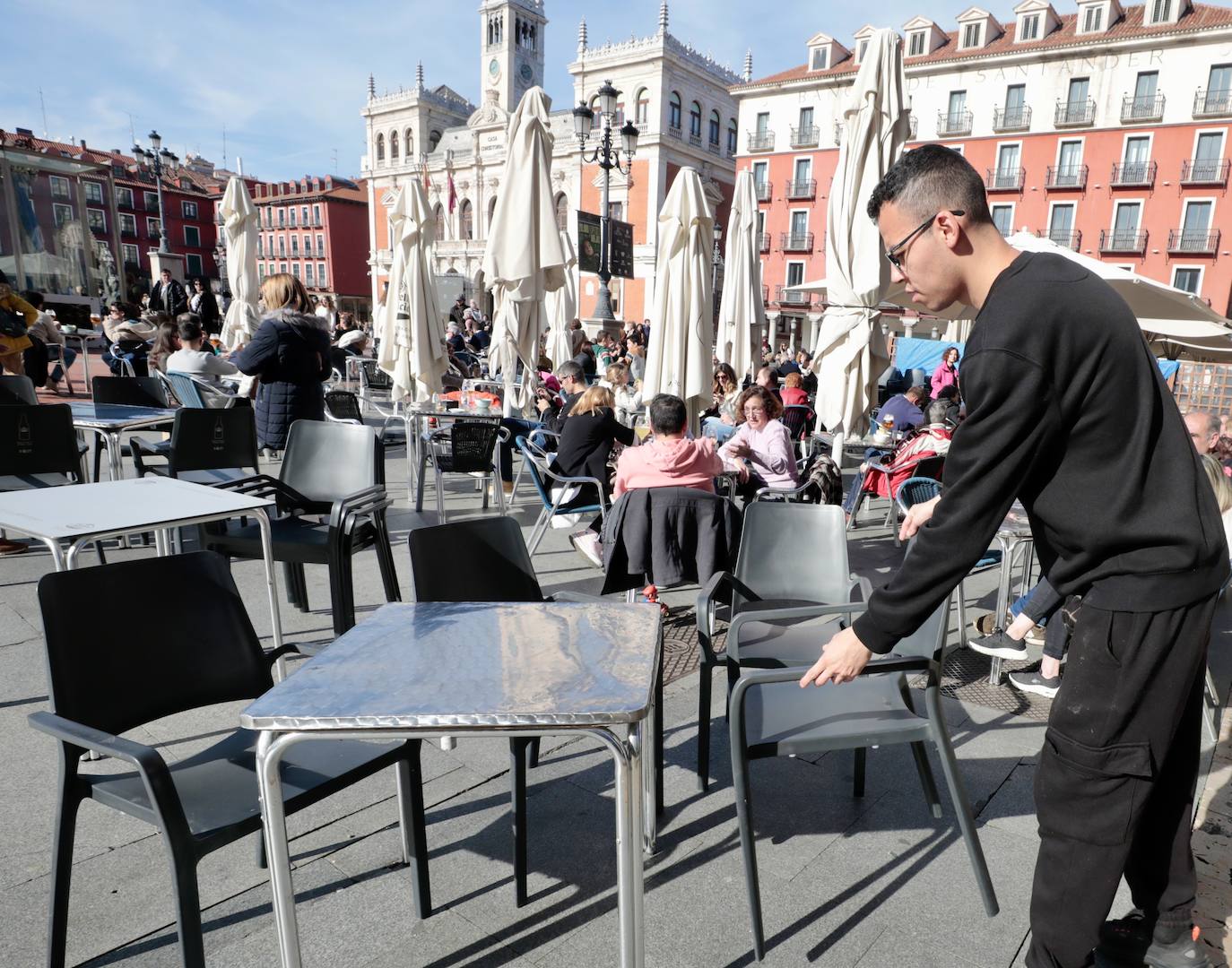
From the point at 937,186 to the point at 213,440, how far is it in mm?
4161

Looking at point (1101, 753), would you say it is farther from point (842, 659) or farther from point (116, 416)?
point (116, 416)

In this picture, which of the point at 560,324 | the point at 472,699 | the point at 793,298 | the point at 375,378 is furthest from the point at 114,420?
the point at 793,298

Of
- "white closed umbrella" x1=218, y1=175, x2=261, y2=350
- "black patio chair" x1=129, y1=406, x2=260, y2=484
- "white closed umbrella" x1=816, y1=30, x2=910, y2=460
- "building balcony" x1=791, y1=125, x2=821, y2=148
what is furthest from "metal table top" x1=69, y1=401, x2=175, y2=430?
"building balcony" x1=791, y1=125, x2=821, y2=148

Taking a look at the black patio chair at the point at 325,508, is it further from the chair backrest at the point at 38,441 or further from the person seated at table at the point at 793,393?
the person seated at table at the point at 793,393

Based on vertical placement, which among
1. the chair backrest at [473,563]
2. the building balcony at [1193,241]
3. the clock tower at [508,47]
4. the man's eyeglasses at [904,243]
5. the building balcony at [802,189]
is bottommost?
the chair backrest at [473,563]

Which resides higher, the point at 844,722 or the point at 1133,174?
the point at 1133,174

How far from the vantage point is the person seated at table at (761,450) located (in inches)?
209

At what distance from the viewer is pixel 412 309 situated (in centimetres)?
748

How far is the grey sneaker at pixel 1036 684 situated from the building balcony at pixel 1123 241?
1181 inches

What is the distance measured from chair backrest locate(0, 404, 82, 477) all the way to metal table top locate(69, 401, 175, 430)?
0.11 metres

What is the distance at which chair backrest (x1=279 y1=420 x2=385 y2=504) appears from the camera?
404 cm

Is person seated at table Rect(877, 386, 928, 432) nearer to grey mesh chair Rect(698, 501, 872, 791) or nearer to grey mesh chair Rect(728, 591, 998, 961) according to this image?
grey mesh chair Rect(698, 501, 872, 791)

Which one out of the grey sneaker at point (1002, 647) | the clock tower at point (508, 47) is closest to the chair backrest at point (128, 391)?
the grey sneaker at point (1002, 647)

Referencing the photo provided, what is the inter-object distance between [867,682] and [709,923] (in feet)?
2.87
